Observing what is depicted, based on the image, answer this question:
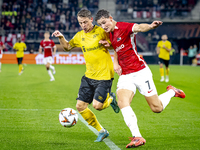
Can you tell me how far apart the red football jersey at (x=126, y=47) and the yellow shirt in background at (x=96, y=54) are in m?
0.31

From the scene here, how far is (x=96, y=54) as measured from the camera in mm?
4609

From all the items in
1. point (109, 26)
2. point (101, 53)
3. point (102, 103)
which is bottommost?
point (102, 103)

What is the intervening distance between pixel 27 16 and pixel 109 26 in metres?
29.2

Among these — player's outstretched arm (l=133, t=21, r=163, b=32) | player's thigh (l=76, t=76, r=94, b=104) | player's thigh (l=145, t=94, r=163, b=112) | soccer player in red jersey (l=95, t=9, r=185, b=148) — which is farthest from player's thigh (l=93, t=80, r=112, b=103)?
player's outstretched arm (l=133, t=21, r=163, b=32)

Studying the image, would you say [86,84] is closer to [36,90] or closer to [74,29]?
[36,90]

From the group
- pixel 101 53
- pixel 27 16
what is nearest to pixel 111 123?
pixel 101 53

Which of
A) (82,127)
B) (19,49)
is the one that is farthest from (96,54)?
(19,49)

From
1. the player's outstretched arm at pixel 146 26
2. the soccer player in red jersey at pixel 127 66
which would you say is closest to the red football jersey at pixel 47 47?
the soccer player in red jersey at pixel 127 66

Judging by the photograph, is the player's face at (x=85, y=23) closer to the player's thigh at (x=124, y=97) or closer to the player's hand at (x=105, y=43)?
the player's hand at (x=105, y=43)

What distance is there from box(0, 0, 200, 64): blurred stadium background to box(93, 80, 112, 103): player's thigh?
24907 mm

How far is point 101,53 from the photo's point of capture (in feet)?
15.2

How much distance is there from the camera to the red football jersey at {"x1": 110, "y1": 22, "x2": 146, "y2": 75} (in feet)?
13.9

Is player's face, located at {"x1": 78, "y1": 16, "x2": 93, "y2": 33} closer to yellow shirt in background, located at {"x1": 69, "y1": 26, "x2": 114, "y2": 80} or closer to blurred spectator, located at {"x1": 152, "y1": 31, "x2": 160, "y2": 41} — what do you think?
yellow shirt in background, located at {"x1": 69, "y1": 26, "x2": 114, "y2": 80}

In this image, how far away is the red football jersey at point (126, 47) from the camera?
167 inches
